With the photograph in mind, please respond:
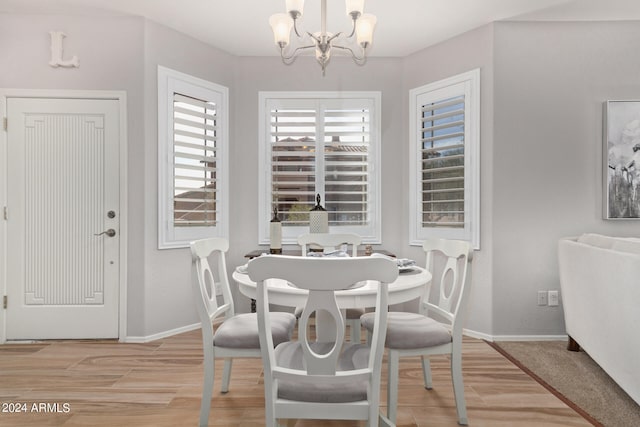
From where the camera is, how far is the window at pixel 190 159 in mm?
3457

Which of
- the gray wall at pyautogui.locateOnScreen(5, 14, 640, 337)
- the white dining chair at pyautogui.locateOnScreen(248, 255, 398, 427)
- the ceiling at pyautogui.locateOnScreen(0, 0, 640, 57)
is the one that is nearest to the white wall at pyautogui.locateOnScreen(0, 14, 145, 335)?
the gray wall at pyautogui.locateOnScreen(5, 14, 640, 337)

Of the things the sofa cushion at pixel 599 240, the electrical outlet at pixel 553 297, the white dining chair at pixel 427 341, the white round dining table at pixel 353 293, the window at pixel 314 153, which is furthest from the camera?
the window at pixel 314 153

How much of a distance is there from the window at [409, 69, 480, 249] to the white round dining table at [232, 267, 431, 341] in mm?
1785

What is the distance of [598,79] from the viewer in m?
3.39

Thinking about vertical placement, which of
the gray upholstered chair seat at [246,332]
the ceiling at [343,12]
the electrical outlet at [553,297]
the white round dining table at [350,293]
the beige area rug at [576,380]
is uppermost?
the ceiling at [343,12]

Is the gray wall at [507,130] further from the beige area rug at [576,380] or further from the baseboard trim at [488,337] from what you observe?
the beige area rug at [576,380]

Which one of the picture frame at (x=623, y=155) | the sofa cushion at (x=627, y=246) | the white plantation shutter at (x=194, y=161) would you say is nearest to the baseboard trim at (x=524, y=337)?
the picture frame at (x=623, y=155)

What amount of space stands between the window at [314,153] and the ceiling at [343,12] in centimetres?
73

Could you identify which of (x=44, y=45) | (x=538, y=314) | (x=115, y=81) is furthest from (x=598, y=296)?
(x=44, y=45)

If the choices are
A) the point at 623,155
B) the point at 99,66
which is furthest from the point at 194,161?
the point at 623,155

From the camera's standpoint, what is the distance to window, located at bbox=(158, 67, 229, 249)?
11.3 ft

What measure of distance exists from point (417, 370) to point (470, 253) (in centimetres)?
115

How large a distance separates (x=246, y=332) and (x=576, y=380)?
7.29 ft

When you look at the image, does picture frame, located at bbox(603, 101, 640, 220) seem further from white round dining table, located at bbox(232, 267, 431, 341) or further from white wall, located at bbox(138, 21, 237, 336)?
white wall, located at bbox(138, 21, 237, 336)
